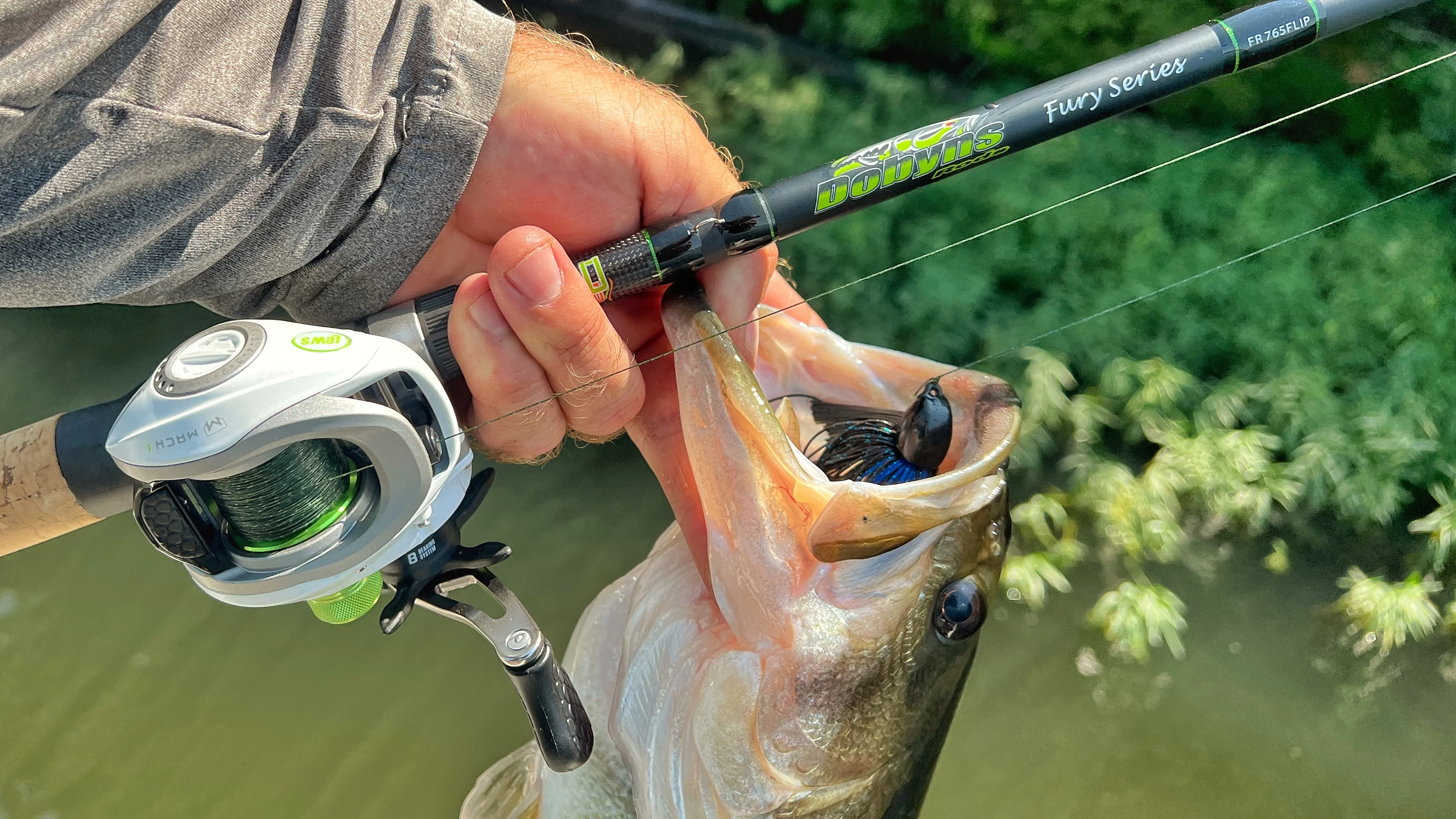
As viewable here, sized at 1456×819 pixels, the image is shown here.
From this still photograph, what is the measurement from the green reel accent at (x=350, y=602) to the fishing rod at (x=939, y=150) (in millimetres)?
298

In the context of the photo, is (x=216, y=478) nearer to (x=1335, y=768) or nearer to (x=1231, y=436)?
(x=1231, y=436)

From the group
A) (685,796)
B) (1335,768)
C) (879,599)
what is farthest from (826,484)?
(1335,768)

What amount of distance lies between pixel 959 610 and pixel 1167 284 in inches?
27.3

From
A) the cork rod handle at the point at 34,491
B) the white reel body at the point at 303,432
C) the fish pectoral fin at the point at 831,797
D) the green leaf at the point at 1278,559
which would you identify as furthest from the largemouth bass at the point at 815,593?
the green leaf at the point at 1278,559

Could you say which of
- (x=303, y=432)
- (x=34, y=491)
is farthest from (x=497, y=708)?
(x=303, y=432)

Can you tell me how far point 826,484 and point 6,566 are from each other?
7.40ft

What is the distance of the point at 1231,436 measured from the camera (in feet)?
6.91

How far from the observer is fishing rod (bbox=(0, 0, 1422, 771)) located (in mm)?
894

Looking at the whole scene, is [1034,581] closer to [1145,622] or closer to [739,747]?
[1145,622]

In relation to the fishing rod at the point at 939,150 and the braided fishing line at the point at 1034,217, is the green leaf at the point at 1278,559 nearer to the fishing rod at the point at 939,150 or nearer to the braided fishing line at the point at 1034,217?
the braided fishing line at the point at 1034,217

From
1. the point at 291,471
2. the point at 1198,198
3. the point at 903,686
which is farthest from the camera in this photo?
the point at 1198,198

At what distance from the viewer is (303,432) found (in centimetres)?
90

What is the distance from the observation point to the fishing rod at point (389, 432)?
0.89 m

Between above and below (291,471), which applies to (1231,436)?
below
